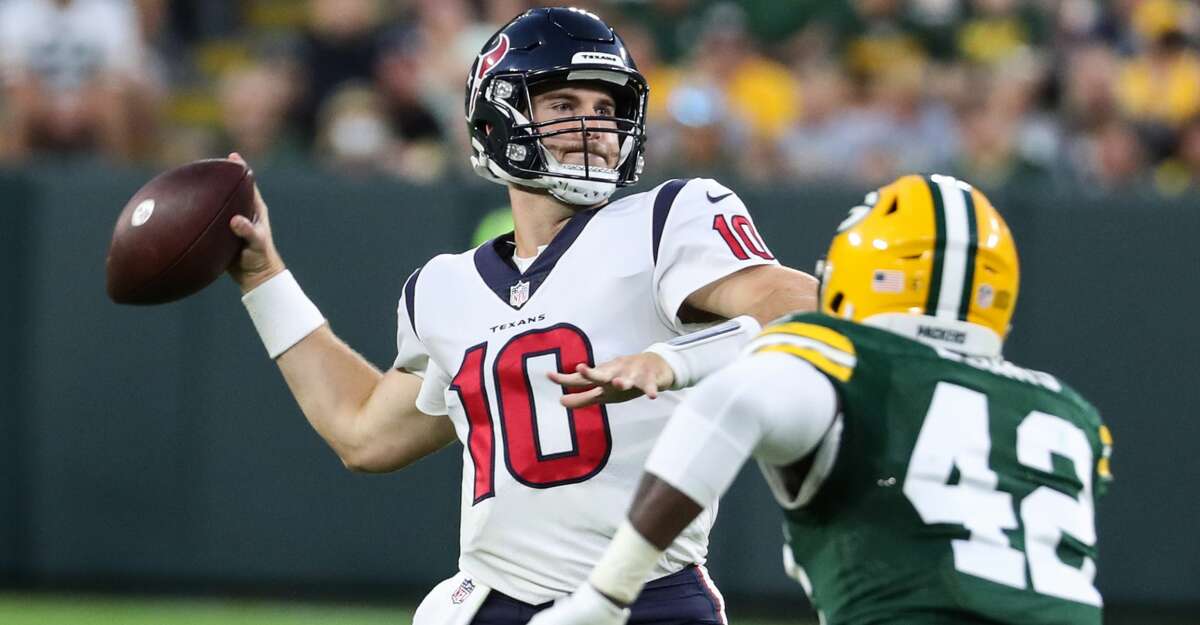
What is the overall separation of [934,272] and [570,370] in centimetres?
89

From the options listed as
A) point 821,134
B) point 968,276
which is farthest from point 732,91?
point 968,276

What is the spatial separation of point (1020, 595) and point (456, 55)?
22.5 ft

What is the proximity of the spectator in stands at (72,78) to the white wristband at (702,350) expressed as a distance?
6281 millimetres

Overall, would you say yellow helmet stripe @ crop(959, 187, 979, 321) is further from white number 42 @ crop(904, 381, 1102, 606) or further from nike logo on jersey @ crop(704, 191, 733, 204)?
nike logo on jersey @ crop(704, 191, 733, 204)

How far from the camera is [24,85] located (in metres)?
8.61

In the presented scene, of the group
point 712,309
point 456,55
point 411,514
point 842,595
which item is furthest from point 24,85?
point 842,595

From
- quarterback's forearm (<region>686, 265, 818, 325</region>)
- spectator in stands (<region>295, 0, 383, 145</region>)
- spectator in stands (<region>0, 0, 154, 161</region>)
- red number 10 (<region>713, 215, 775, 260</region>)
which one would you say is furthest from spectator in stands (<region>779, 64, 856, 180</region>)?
quarterback's forearm (<region>686, 265, 818, 325</region>)

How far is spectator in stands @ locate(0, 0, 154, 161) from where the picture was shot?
860 cm

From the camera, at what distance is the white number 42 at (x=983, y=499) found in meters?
2.50

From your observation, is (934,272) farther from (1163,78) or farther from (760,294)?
(1163,78)

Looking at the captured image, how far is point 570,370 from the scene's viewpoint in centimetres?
330

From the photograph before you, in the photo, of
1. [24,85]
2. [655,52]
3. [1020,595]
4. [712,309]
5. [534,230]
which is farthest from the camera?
[655,52]

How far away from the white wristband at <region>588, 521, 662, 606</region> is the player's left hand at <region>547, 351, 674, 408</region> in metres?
0.40

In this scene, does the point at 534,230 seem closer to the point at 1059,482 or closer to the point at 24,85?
the point at 1059,482
